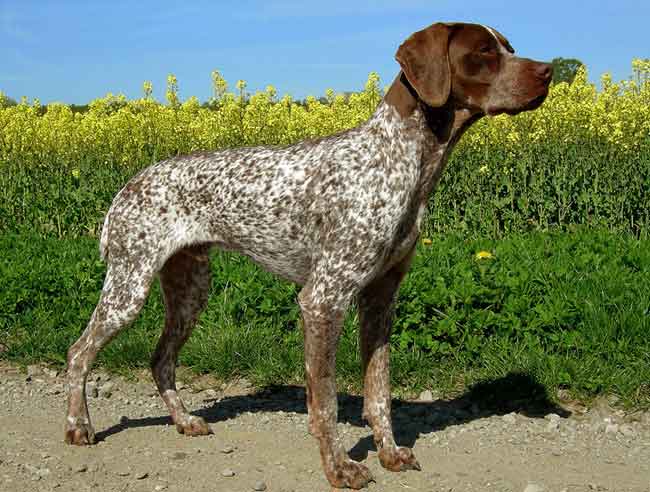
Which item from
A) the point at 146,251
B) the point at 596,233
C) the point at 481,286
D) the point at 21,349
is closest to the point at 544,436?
the point at 481,286

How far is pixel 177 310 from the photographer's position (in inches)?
211

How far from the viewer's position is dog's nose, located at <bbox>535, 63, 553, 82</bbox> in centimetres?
416

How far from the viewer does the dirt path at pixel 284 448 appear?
4457 millimetres

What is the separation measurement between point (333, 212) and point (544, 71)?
114 cm

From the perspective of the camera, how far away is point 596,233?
7793 mm

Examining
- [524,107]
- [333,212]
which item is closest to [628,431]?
[524,107]

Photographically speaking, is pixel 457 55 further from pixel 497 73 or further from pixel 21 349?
pixel 21 349

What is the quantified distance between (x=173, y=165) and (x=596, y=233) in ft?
13.6

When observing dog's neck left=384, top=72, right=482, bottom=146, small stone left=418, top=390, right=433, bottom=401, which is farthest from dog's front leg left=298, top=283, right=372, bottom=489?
small stone left=418, top=390, right=433, bottom=401

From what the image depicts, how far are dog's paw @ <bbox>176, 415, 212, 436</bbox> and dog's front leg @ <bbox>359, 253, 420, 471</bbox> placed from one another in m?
0.96

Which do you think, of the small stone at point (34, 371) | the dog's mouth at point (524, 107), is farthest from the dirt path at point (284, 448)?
the dog's mouth at point (524, 107)

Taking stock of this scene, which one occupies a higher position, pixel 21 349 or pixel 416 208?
pixel 416 208

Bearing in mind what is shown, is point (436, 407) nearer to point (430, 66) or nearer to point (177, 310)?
point (177, 310)

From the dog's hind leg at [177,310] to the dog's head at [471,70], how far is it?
1.74 m
